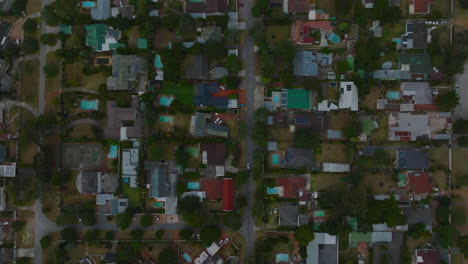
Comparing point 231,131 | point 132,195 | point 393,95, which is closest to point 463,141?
point 393,95

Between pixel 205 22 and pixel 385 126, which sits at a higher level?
pixel 205 22

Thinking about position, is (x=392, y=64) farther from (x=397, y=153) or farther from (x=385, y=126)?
(x=397, y=153)

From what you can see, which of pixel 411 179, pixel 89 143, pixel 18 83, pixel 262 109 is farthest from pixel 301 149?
pixel 18 83

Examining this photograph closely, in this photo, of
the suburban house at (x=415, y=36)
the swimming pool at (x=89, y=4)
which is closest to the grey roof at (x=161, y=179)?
the swimming pool at (x=89, y=4)

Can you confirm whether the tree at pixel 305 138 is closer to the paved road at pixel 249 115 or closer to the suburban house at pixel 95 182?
the paved road at pixel 249 115

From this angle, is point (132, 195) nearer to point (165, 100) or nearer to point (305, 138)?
point (165, 100)

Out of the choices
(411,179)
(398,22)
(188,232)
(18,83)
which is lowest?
(188,232)

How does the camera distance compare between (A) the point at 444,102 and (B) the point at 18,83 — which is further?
(B) the point at 18,83
